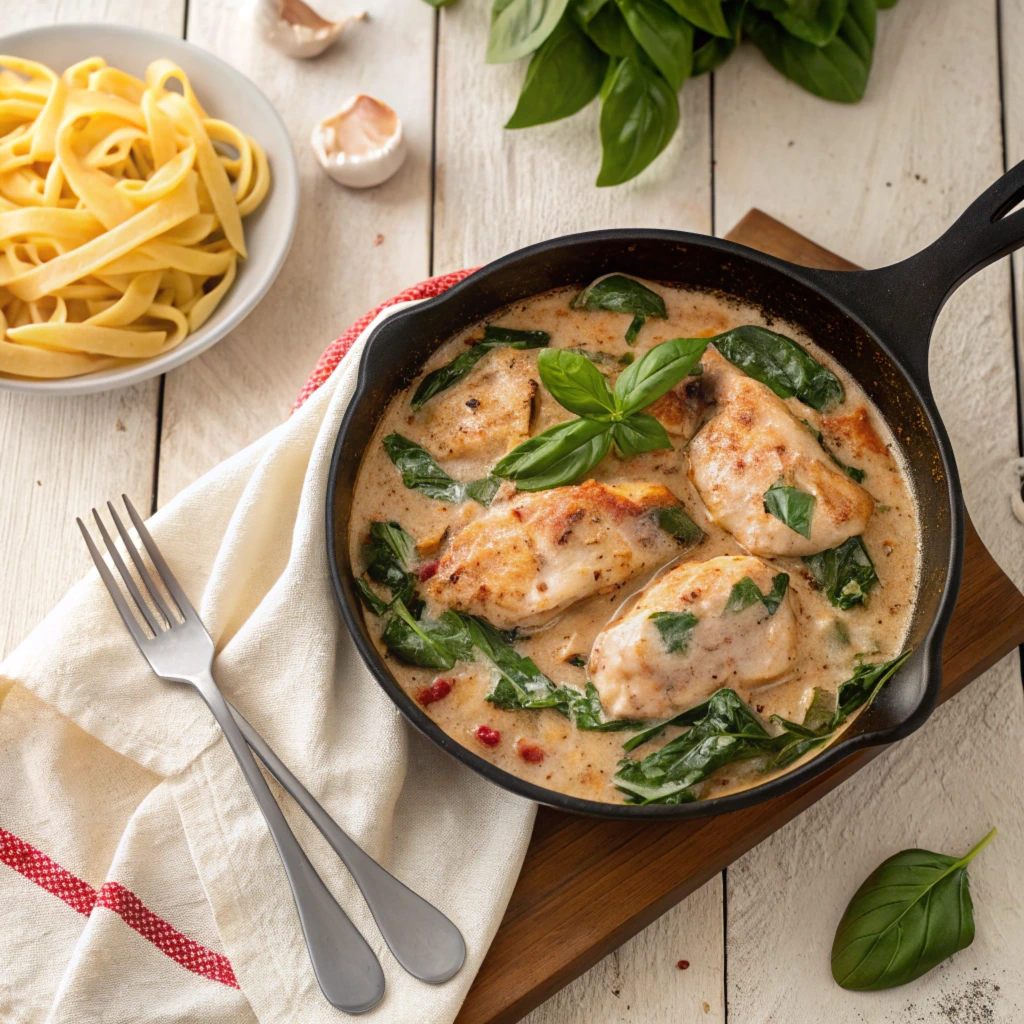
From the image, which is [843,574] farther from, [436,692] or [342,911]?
[342,911]

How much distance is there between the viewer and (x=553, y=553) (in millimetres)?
3064

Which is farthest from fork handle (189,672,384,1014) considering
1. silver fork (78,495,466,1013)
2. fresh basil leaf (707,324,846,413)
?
fresh basil leaf (707,324,846,413)

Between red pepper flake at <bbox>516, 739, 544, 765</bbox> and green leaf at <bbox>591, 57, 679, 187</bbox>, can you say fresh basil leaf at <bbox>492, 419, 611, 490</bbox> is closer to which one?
red pepper flake at <bbox>516, 739, 544, 765</bbox>

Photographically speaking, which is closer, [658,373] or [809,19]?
[658,373]

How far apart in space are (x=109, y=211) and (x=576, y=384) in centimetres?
209

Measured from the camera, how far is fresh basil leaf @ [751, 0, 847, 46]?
13.5ft

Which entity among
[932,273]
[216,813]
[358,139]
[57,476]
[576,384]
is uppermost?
[932,273]

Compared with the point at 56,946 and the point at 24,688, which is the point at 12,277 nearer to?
the point at 24,688

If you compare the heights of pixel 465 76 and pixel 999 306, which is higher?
pixel 465 76

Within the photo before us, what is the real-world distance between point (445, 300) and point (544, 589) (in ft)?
3.07

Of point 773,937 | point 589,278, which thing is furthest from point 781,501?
point 773,937

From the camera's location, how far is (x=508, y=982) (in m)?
3.24

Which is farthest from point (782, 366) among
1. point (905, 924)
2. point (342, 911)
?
point (342, 911)

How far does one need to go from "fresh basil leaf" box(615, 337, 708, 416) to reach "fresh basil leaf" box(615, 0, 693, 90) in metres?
1.45
